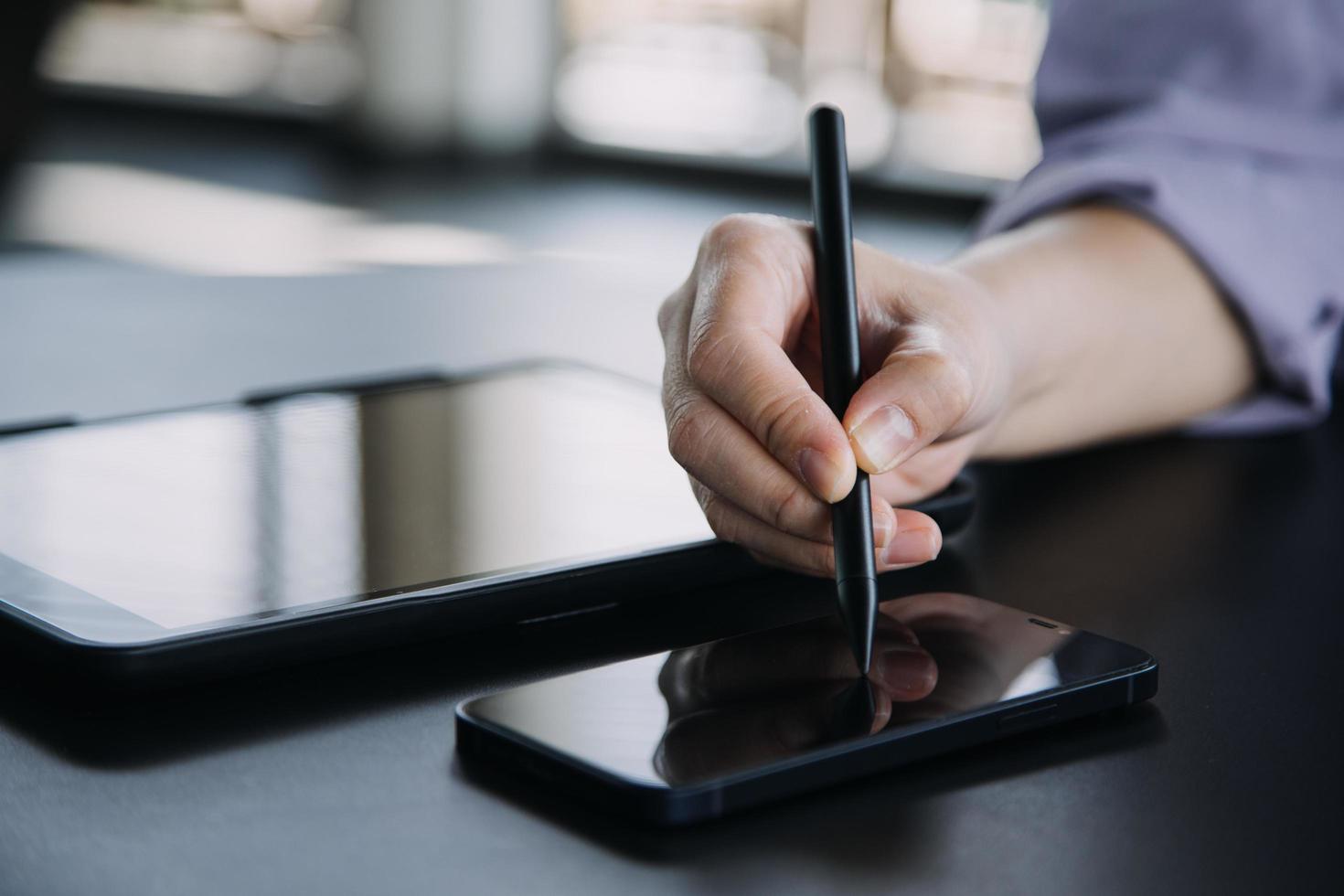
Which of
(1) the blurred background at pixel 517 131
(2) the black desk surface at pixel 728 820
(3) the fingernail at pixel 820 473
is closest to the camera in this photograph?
(2) the black desk surface at pixel 728 820

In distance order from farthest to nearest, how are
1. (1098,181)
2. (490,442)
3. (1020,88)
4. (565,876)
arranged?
(1020,88) < (1098,181) < (490,442) < (565,876)

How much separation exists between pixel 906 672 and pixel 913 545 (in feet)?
0.20

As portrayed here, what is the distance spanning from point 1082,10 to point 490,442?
37cm

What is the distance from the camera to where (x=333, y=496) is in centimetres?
44

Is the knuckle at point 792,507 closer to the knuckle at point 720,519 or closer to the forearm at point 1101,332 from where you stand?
the knuckle at point 720,519

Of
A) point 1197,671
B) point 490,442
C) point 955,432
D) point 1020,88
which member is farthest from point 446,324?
point 1020,88

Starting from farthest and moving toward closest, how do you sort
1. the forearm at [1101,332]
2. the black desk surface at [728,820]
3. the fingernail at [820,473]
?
1. the forearm at [1101,332]
2. the fingernail at [820,473]
3. the black desk surface at [728,820]

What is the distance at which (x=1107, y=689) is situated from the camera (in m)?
0.33

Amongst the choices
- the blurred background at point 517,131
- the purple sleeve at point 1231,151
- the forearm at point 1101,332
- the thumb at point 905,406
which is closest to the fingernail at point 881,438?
the thumb at point 905,406

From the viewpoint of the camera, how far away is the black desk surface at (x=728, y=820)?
9.9 inches

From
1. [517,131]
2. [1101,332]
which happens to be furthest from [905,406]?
[517,131]

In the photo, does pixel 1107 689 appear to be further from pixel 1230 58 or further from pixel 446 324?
pixel 446 324

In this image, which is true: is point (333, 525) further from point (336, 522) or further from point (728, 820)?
point (728, 820)

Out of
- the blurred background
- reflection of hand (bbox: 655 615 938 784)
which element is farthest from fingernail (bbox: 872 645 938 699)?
the blurred background
